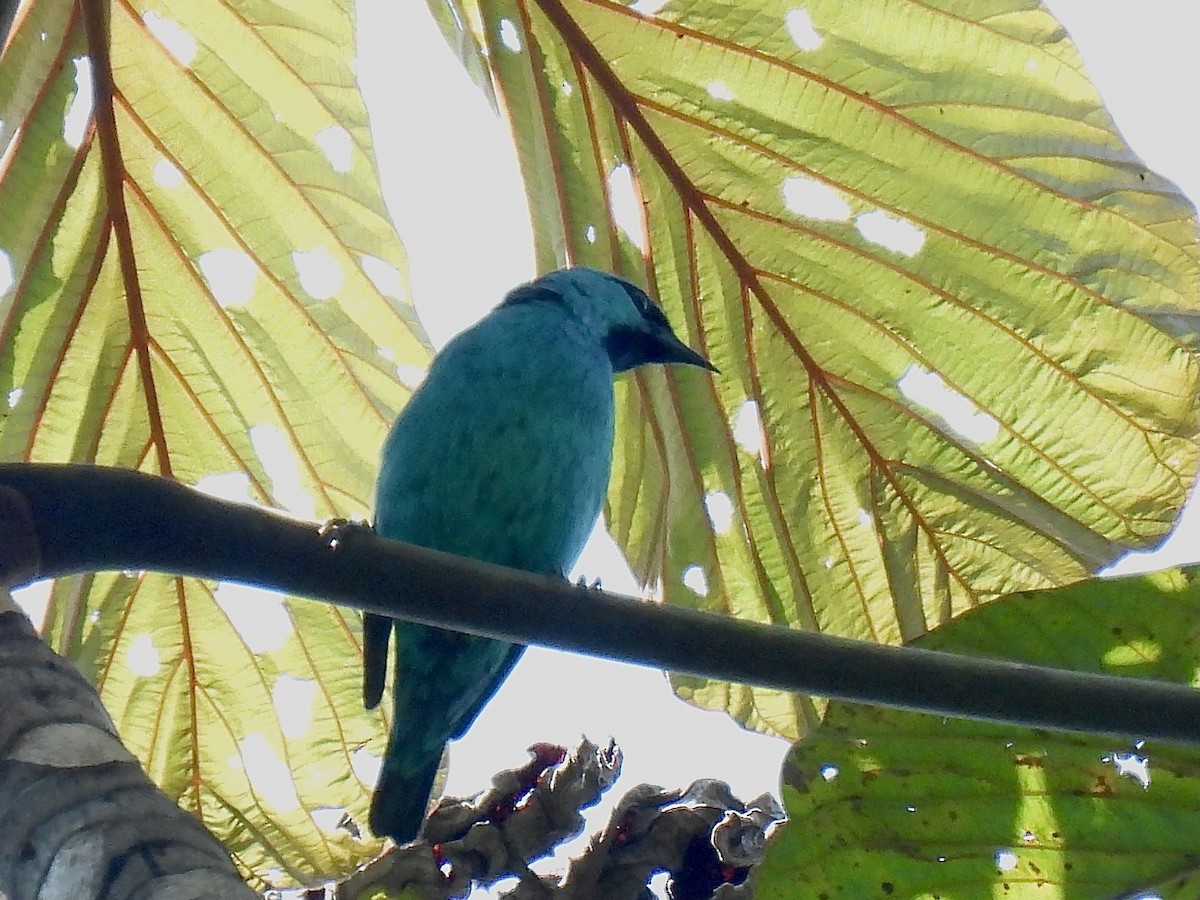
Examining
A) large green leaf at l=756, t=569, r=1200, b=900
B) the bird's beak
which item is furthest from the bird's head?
large green leaf at l=756, t=569, r=1200, b=900

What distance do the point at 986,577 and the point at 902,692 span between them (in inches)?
52.6

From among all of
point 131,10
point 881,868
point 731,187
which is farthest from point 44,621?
point 881,868

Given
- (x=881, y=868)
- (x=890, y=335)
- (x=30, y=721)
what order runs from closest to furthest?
(x=30, y=721)
(x=881, y=868)
(x=890, y=335)

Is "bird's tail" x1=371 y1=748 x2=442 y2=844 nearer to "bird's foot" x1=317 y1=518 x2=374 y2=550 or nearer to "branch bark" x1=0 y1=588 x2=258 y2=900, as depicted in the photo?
"bird's foot" x1=317 y1=518 x2=374 y2=550

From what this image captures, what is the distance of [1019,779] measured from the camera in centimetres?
207

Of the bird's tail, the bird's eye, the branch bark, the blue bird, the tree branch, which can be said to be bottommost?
the branch bark

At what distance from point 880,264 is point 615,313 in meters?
0.59

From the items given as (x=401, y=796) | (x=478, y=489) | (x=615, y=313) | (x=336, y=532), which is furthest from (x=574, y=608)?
(x=615, y=313)

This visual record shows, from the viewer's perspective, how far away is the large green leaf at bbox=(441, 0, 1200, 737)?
288 cm

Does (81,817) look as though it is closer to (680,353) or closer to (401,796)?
(401,796)

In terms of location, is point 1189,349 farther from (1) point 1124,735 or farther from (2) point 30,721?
(2) point 30,721

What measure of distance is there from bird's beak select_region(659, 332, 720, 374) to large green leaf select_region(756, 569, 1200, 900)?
113 cm

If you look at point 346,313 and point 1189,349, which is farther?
point 346,313

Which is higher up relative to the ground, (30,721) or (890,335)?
(890,335)
